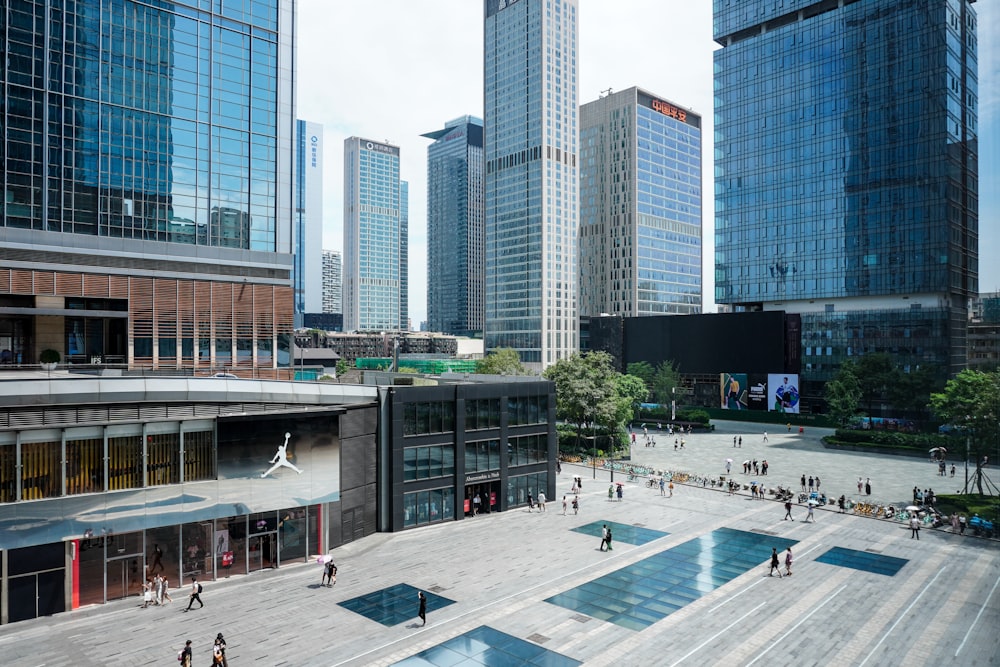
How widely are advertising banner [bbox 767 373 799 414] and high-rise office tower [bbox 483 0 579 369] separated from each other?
206 feet

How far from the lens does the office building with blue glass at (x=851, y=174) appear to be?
103312 millimetres

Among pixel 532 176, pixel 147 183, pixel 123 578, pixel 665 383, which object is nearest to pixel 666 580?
pixel 123 578

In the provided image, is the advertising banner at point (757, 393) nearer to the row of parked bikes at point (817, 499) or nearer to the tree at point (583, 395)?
the tree at point (583, 395)

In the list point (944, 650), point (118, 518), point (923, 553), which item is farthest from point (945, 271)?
point (118, 518)

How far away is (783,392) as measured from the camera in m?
108

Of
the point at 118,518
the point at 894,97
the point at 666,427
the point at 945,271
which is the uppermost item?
the point at 894,97

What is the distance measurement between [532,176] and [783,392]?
277 feet

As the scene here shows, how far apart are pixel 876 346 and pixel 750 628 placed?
95.0 meters

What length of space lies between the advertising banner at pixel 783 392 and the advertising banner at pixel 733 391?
4094 millimetres

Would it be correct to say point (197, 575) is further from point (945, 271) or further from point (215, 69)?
point (945, 271)

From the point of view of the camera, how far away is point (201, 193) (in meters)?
53.1

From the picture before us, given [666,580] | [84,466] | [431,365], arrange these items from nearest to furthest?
[84,466], [666,580], [431,365]

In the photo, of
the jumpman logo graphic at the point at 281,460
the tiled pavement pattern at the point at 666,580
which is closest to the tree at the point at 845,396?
the tiled pavement pattern at the point at 666,580

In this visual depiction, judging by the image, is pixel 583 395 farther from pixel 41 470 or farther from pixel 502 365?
pixel 41 470
